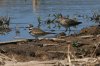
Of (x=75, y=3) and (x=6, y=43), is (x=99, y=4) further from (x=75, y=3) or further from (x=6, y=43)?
(x=6, y=43)

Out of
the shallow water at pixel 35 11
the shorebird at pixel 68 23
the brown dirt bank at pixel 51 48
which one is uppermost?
the brown dirt bank at pixel 51 48

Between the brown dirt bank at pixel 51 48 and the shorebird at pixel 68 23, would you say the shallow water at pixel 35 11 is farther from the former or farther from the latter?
the brown dirt bank at pixel 51 48

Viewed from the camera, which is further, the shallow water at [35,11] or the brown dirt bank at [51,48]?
the shallow water at [35,11]

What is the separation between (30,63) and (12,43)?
372 centimetres

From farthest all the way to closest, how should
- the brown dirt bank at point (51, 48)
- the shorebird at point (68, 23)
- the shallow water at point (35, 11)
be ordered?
the shallow water at point (35, 11) → the shorebird at point (68, 23) → the brown dirt bank at point (51, 48)

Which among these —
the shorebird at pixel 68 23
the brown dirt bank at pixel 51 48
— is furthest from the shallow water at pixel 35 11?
the brown dirt bank at pixel 51 48

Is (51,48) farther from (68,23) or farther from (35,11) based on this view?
(35,11)

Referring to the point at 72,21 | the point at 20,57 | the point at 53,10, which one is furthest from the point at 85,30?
the point at 53,10

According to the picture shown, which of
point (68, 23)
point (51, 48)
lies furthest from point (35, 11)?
point (51, 48)

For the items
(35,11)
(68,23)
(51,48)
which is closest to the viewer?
(51,48)

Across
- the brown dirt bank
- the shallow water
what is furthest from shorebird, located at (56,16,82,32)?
the brown dirt bank

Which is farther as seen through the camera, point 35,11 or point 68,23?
point 35,11

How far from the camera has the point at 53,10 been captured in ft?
77.4

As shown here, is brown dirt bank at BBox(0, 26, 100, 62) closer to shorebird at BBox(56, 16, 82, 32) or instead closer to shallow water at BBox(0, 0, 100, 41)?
shallow water at BBox(0, 0, 100, 41)
